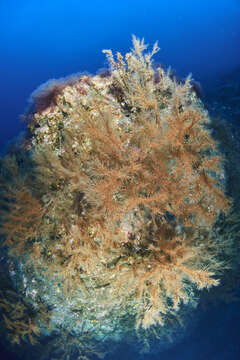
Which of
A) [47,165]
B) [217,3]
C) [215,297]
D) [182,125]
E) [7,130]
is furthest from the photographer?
[217,3]

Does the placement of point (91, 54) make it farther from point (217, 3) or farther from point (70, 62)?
point (217, 3)

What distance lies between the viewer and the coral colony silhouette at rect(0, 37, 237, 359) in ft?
8.73

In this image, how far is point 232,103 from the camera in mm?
7371

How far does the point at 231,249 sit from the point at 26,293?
457 centimetres

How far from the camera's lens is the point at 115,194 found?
2.79 meters

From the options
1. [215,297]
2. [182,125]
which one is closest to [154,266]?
[182,125]

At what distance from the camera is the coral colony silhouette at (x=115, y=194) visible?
2.66 metres

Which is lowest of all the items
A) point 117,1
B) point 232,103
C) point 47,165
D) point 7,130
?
point 47,165

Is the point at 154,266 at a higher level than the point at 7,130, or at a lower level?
lower

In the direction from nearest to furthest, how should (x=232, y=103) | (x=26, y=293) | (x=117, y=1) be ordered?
1. (x=26, y=293)
2. (x=232, y=103)
3. (x=117, y=1)

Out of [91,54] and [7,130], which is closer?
[7,130]

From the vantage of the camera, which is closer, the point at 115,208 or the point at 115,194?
the point at 115,208

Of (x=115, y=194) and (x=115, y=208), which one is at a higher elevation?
(x=115, y=194)

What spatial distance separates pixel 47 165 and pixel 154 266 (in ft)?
7.11
